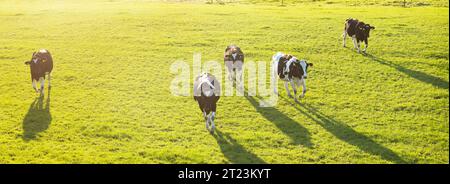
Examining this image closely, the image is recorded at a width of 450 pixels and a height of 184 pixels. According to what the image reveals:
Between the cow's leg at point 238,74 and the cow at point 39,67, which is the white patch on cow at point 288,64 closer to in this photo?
the cow's leg at point 238,74

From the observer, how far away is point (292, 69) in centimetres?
1805

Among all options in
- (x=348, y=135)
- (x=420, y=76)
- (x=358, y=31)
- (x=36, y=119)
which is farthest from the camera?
(x=358, y=31)

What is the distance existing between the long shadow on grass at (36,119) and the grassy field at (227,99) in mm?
45

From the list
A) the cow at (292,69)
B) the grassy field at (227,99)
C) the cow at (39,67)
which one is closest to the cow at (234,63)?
the cow at (292,69)

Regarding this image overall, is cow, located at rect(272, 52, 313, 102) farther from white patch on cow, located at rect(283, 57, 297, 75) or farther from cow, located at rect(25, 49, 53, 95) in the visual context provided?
cow, located at rect(25, 49, 53, 95)

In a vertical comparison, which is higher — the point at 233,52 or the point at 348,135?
the point at 233,52

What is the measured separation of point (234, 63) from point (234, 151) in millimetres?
7699

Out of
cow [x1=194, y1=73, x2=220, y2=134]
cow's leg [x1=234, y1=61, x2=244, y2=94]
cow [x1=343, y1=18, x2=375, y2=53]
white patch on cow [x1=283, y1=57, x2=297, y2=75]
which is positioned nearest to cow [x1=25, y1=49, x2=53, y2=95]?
cow [x1=194, y1=73, x2=220, y2=134]

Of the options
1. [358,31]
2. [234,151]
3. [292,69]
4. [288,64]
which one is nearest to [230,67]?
[288,64]

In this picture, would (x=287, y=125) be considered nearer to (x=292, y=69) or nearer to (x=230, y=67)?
(x=292, y=69)

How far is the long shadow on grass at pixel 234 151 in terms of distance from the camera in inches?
539

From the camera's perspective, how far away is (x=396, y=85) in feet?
66.5

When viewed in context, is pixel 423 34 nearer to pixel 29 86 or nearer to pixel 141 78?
pixel 141 78
